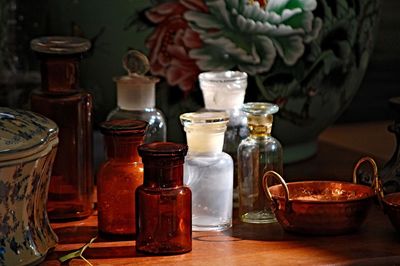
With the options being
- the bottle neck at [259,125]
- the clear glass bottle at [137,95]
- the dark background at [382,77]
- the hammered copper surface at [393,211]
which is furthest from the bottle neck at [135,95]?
the dark background at [382,77]

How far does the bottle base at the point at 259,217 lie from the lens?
96cm

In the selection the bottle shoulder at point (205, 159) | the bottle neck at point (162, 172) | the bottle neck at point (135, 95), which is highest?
the bottle neck at point (135, 95)

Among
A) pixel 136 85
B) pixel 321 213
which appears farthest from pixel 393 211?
pixel 136 85

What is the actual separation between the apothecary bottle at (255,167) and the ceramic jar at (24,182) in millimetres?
191

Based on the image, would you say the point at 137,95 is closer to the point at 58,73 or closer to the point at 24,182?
the point at 58,73

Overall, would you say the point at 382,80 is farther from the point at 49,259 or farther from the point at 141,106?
the point at 49,259

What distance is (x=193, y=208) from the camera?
939 mm

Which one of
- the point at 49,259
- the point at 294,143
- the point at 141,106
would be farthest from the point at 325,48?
the point at 49,259

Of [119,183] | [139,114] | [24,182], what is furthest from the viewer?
[139,114]

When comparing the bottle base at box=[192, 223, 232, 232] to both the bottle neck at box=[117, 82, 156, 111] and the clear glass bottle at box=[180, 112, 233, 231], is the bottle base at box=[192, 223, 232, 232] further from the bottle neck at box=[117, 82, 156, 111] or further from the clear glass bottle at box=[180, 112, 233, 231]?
the bottle neck at box=[117, 82, 156, 111]

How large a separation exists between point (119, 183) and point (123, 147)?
0.03 meters

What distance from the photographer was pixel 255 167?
98cm

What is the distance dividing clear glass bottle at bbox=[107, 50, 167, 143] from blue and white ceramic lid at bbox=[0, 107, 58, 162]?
0.15 m

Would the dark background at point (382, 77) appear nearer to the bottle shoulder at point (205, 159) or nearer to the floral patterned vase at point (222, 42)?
the floral patterned vase at point (222, 42)
